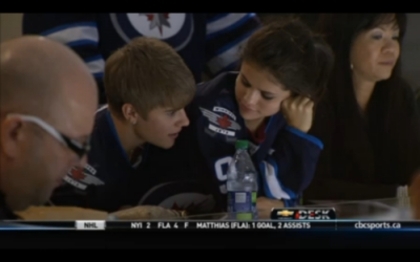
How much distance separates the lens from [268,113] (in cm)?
800

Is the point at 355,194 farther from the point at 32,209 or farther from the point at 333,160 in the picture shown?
the point at 32,209

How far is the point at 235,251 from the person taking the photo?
8.03m

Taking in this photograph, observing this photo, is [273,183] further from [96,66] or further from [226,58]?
[96,66]

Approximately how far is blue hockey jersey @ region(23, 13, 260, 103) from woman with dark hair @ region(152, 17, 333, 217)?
8cm

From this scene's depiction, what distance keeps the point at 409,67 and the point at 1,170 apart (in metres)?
1.97

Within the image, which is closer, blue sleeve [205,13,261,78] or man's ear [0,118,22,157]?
man's ear [0,118,22,157]

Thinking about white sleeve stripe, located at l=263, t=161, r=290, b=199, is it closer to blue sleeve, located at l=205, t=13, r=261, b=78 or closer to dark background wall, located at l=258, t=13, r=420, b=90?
blue sleeve, located at l=205, t=13, r=261, b=78

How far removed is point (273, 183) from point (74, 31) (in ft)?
3.88

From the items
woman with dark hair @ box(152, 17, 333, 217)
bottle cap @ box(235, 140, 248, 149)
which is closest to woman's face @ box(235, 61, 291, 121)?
woman with dark hair @ box(152, 17, 333, 217)

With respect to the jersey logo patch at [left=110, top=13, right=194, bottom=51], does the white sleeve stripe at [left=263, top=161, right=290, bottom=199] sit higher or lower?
lower

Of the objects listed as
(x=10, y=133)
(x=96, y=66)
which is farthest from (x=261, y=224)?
(x=10, y=133)

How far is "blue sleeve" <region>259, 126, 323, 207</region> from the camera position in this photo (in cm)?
802

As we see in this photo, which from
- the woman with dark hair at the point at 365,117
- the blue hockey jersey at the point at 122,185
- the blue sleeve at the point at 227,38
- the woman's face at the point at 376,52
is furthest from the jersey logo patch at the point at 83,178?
the woman's face at the point at 376,52

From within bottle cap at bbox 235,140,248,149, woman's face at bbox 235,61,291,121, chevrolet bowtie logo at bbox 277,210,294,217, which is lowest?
chevrolet bowtie logo at bbox 277,210,294,217
